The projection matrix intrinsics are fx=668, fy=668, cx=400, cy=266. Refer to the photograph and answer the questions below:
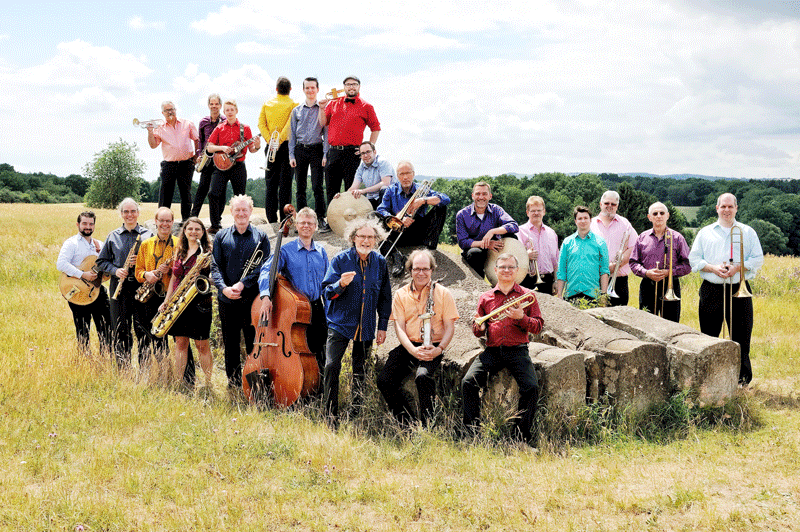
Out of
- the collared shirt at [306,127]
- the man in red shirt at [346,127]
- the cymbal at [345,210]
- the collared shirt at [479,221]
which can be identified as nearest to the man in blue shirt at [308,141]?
the collared shirt at [306,127]

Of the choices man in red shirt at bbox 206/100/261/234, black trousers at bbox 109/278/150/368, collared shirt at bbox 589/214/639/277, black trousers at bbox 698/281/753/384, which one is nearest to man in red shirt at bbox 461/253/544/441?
collared shirt at bbox 589/214/639/277

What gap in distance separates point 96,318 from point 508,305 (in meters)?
4.92

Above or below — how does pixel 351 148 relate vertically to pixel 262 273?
above

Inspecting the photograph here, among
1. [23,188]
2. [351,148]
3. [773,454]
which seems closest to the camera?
[773,454]

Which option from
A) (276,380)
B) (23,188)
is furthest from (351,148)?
(23,188)

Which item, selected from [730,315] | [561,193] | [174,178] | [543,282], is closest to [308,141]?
[174,178]

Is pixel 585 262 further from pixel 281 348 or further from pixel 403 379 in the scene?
pixel 281 348

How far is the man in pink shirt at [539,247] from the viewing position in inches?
315

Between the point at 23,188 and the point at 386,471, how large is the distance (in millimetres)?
79199

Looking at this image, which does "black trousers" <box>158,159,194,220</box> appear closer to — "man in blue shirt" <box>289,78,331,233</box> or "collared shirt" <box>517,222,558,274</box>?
"man in blue shirt" <box>289,78,331,233</box>

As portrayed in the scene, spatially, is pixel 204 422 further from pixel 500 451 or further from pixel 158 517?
pixel 500 451

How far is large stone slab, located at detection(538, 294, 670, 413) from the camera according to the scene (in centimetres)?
629

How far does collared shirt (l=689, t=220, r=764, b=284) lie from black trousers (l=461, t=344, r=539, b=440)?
9.31 ft

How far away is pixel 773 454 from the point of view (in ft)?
18.7
